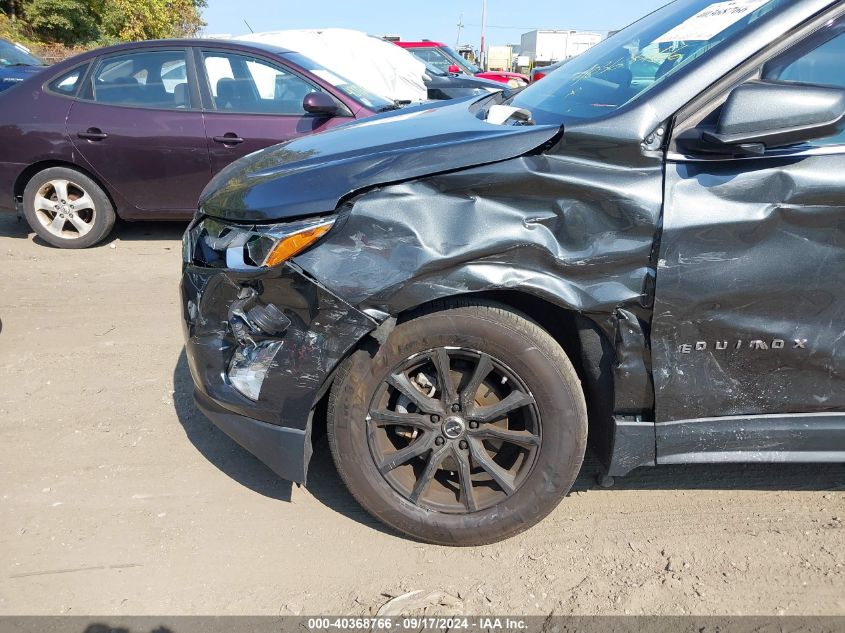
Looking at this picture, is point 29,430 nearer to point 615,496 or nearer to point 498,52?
point 615,496

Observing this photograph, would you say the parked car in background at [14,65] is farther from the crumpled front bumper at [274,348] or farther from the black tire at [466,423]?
the black tire at [466,423]

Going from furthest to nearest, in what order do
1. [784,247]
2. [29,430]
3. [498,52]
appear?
[498,52]
[29,430]
[784,247]

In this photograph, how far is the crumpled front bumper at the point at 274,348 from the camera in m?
2.24

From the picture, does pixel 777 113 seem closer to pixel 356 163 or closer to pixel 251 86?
pixel 356 163

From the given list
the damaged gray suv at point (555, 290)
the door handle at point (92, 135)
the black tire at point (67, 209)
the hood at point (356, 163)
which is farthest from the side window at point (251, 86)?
the damaged gray suv at point (555, 290)

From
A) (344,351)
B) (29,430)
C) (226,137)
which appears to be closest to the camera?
(344,351)

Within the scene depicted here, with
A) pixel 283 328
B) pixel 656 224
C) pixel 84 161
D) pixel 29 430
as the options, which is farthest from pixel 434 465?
pixel 84 161

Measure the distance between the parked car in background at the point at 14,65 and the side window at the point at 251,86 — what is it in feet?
15.5

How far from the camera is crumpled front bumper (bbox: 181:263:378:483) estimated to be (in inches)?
88.3

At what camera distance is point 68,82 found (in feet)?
19.4

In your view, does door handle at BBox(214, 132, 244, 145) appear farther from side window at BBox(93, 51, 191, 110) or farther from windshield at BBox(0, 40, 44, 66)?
windshield at BBox(0, 40, 44, 66)

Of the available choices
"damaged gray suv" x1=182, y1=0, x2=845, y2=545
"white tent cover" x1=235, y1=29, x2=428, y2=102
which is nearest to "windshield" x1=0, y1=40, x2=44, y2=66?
"white tent cover" x1=235, y1=29, x2=428, y2=102

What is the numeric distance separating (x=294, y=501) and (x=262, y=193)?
1.25 meters

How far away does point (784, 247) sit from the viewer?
2.12m
